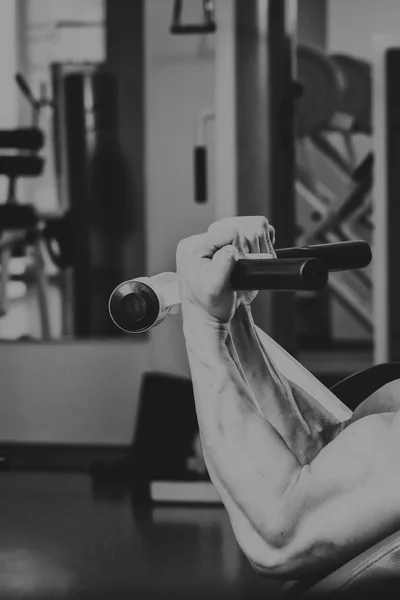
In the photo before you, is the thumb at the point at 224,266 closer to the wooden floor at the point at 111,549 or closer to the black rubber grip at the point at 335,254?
the black rubber grip at the point at 335,254

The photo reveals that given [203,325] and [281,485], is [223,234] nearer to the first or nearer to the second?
[203,325]

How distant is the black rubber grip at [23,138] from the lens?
11.8 ft

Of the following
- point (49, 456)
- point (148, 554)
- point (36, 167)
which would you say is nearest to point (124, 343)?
point (49, 456)

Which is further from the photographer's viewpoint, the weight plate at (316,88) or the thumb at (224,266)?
the weight plate at (316,88)

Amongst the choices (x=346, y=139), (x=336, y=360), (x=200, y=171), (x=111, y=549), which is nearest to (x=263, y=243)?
(x=111, y=549)

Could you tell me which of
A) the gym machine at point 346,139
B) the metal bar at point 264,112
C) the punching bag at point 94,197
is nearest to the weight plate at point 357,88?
the gym machine at point 346,139

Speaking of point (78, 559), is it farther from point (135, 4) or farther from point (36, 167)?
point (135, 4)

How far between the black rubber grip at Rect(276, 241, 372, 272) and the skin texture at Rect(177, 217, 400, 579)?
35mm

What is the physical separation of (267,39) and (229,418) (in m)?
2.60

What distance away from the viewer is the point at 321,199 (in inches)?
203

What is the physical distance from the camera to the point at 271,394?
73 cm

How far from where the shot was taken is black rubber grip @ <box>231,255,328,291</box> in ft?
1.91

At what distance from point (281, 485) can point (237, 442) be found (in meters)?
0.04

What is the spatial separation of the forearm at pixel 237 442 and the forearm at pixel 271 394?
0.07m
